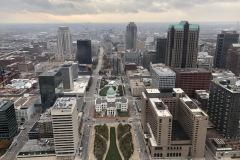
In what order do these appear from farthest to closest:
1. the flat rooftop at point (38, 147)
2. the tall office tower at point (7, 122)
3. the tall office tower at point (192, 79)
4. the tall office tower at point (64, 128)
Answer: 1. the tall office tower at point (192, 79)
2. the tall office tower at point (7, 122)
3. the flat rooftop at point (38, 147)
4. the tall office tower at point (64, 128)

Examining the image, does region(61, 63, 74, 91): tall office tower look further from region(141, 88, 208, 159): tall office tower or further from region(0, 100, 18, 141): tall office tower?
region(141, 88, 208, 159): tall office tower

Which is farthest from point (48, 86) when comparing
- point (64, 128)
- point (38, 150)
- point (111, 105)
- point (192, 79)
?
point (192, 79)

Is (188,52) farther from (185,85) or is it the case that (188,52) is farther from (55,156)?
(55,156)

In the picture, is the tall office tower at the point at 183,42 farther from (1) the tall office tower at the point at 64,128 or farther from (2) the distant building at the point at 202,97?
(1) the tall office tower at the point at 64,128

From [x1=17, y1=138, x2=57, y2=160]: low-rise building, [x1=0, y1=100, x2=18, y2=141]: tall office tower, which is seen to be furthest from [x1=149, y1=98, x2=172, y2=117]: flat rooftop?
[x1=0, y1=100, x2=18, y2=141]: tall office tower

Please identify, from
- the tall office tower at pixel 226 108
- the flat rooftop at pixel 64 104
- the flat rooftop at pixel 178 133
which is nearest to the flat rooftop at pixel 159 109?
the flat rooftop at pixel 178 133

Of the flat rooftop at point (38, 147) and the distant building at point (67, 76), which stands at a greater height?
the distant building at point (67, 76)
